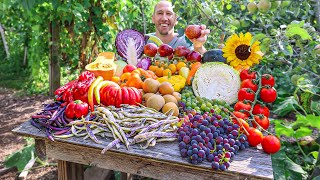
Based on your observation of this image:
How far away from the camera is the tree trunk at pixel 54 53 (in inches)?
203

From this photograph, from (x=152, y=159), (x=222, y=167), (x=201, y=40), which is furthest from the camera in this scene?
(x=201, y=40)

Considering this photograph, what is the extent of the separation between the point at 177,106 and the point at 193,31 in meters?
0.78

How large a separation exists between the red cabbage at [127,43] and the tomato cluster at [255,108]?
41.0 inches

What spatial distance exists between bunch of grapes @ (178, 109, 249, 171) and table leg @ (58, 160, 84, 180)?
0.86 m

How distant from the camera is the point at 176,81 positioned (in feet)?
7.61

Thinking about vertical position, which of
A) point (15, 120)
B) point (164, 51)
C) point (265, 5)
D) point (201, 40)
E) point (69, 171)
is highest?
point (265, 5)

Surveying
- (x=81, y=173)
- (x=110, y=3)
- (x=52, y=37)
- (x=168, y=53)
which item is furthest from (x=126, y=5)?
(x=81, y=173)

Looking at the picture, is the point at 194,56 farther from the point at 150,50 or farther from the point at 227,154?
the point at 227,154

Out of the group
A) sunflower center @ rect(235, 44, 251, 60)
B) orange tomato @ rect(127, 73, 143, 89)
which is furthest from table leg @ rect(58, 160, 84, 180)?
sunflower center @ rect(235, 44, 251, 60)

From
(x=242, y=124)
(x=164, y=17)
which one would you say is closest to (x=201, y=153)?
(x=242, y=124)

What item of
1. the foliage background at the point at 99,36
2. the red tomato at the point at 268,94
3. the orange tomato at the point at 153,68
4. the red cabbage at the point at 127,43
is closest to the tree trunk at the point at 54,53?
the foliage background at the point at 99,36

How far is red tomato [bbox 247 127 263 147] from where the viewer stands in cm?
170

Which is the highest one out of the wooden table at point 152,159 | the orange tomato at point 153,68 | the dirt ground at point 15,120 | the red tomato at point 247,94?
the orange tomato at point 153,68

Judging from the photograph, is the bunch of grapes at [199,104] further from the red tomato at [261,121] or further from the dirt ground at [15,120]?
the dirt ground at [15,120]
